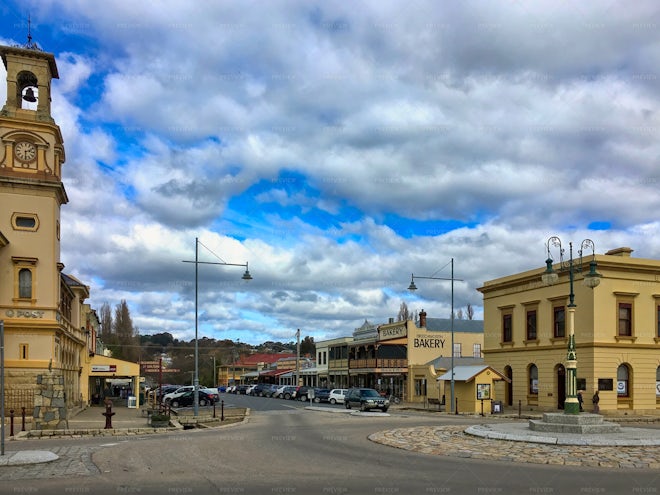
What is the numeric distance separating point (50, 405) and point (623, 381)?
97.4 ft

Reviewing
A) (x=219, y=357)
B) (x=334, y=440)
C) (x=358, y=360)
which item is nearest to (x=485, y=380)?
(x=334, y=440)

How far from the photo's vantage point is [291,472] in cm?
1349

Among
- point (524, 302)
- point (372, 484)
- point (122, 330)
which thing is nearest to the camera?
point (372, 484)

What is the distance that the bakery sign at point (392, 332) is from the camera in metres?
65.8

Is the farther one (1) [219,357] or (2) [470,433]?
(1) [219,357]

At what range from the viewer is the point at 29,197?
3206 centimetres

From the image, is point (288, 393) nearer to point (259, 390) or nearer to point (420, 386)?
point (259, 390)

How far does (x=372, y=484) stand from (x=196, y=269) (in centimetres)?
2227

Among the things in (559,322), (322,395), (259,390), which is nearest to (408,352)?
(322,395)

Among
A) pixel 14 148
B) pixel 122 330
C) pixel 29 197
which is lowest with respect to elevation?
pixel 122 330

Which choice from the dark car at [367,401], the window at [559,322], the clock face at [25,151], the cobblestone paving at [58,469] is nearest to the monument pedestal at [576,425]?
the cobblestone paving at [58,469]

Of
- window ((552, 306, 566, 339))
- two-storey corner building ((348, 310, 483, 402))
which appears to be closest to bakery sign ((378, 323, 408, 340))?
two-storey corner building ((348, 310, 483, 402))

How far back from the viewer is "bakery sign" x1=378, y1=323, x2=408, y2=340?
216ft

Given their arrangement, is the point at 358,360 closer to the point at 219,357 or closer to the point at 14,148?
the point at 14,148
